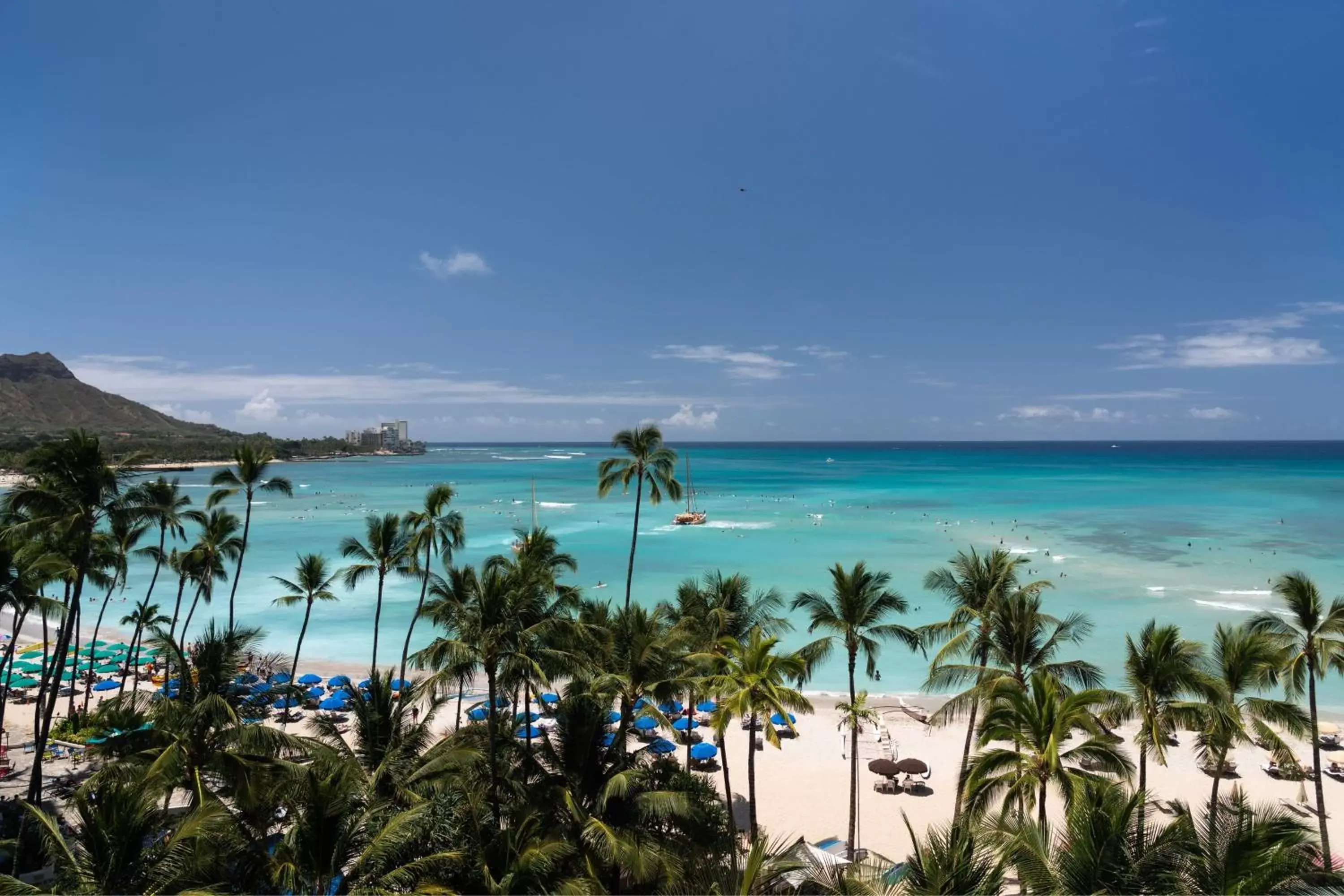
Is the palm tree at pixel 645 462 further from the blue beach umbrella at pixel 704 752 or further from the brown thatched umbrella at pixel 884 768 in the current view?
the brown thatched umbrella at pixel 884 768

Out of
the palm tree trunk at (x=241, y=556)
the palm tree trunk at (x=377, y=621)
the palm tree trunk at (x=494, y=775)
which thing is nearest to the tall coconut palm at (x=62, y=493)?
the palm tree trunk at (x=241, y=556)

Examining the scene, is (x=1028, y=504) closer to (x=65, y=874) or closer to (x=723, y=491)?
(x=723, y=491)

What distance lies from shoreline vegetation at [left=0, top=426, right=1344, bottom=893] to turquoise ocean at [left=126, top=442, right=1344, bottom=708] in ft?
41.4

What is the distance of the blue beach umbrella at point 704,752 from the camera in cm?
2331

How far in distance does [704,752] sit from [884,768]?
20.1ft

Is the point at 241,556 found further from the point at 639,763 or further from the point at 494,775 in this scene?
the point at 639,763

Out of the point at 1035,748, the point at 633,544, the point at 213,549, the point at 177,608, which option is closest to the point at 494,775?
the point at 1035,748

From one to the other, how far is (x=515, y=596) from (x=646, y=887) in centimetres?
644

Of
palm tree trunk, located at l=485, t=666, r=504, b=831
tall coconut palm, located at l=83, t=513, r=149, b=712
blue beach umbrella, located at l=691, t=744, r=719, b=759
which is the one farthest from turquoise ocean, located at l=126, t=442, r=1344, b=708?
palm tree trunk, located at l=485, t=666, r=504, b=831

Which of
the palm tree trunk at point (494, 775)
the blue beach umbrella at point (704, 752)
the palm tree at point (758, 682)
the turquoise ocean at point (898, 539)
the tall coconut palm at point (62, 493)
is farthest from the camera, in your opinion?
the turquoise ocean at point (898, 539)

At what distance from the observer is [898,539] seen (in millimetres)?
67312

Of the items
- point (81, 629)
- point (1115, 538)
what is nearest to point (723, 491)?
point (1115, 538)

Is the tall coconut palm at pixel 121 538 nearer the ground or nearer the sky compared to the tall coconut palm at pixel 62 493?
nearer the ground

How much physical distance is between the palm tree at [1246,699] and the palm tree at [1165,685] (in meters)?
0.31
